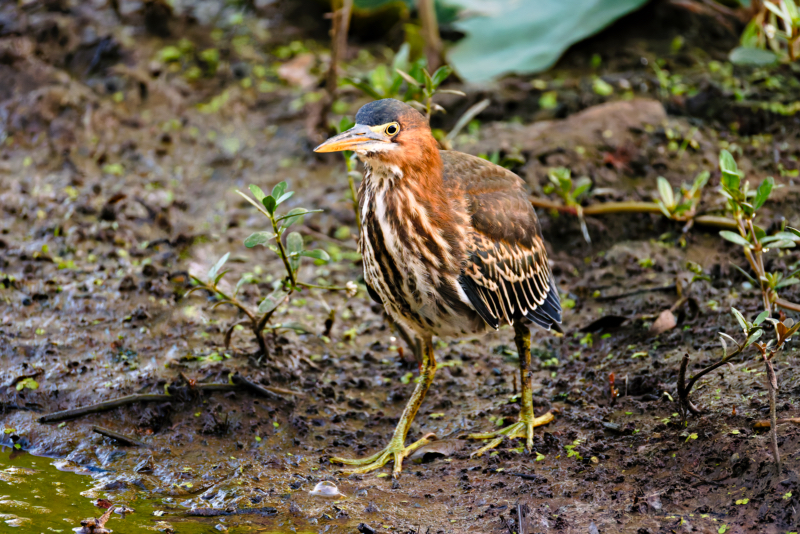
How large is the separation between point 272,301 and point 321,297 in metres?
A: 1.27

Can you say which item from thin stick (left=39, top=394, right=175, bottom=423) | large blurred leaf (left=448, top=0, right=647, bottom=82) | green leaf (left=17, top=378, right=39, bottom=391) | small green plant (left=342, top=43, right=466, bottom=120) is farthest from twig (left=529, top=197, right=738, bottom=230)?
green leaf (left=17, top=378, right=39, bottom=391)

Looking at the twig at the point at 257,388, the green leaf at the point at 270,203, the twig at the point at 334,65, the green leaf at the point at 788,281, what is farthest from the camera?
the twig at the point at 334,65

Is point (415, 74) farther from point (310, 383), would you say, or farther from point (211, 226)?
point (211, 226)

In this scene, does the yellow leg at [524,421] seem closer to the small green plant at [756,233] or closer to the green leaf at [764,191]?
the small green plant at [756,233]

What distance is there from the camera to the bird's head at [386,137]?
3.61 metres

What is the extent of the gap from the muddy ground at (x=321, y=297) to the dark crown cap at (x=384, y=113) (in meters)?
1.41

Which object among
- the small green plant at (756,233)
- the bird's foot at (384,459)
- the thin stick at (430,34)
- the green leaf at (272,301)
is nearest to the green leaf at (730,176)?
the small green plant at (756,233)

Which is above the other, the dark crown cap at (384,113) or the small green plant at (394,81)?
the dark crown cap at (384,113)

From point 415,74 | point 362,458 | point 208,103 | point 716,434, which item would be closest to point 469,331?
point 362,458

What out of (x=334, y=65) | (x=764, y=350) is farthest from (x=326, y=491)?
(x=334, y=65)

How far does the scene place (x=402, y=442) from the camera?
4.08 meters

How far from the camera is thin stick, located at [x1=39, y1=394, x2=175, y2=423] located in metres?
4.18

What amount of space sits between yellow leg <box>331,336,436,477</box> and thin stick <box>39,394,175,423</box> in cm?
112

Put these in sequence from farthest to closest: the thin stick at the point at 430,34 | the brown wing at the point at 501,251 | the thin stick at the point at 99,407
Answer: the thin stick at the point at 430,34, the thin stick at the point at 99,407, the brown wing at the point at 501,251
